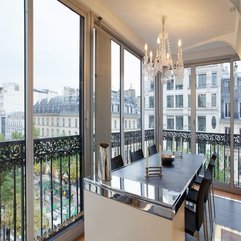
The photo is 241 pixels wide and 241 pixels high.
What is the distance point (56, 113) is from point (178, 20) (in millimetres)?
2237

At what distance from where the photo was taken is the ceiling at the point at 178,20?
2.58 meters

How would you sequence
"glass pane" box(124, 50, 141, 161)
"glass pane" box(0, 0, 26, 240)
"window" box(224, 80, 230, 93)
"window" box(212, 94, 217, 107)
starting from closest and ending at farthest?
"glass pane" box(0, 0, 26, 240)
"glass pane" box(124, 50, 141, 161)
"window" box(224, 80, 230, 93)
"window" box(212, 94, 217, 107)

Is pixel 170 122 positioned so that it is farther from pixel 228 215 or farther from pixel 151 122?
pixel 228 215

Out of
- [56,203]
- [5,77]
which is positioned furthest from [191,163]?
[5,77]

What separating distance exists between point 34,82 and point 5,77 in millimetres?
279

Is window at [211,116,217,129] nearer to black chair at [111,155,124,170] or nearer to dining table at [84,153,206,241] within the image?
dining table at [84,153,206,241]

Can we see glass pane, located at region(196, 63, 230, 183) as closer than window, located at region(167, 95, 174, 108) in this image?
Yes

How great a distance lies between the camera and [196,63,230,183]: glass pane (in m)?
4.07

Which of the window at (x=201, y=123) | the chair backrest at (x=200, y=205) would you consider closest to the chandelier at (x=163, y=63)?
the chair backrest at (x=200, y=205)

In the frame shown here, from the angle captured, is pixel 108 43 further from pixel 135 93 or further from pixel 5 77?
pixel 5 77

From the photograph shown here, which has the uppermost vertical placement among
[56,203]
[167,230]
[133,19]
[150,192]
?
[133,19]

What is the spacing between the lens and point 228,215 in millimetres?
2955

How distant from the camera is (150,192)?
157 cm

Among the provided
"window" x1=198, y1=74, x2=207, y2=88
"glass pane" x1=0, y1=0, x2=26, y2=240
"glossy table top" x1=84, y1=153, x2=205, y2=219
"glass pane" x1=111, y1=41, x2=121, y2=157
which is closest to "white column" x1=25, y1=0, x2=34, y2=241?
"glass pane" x1=0, y1=0, x2=26, y2=240
